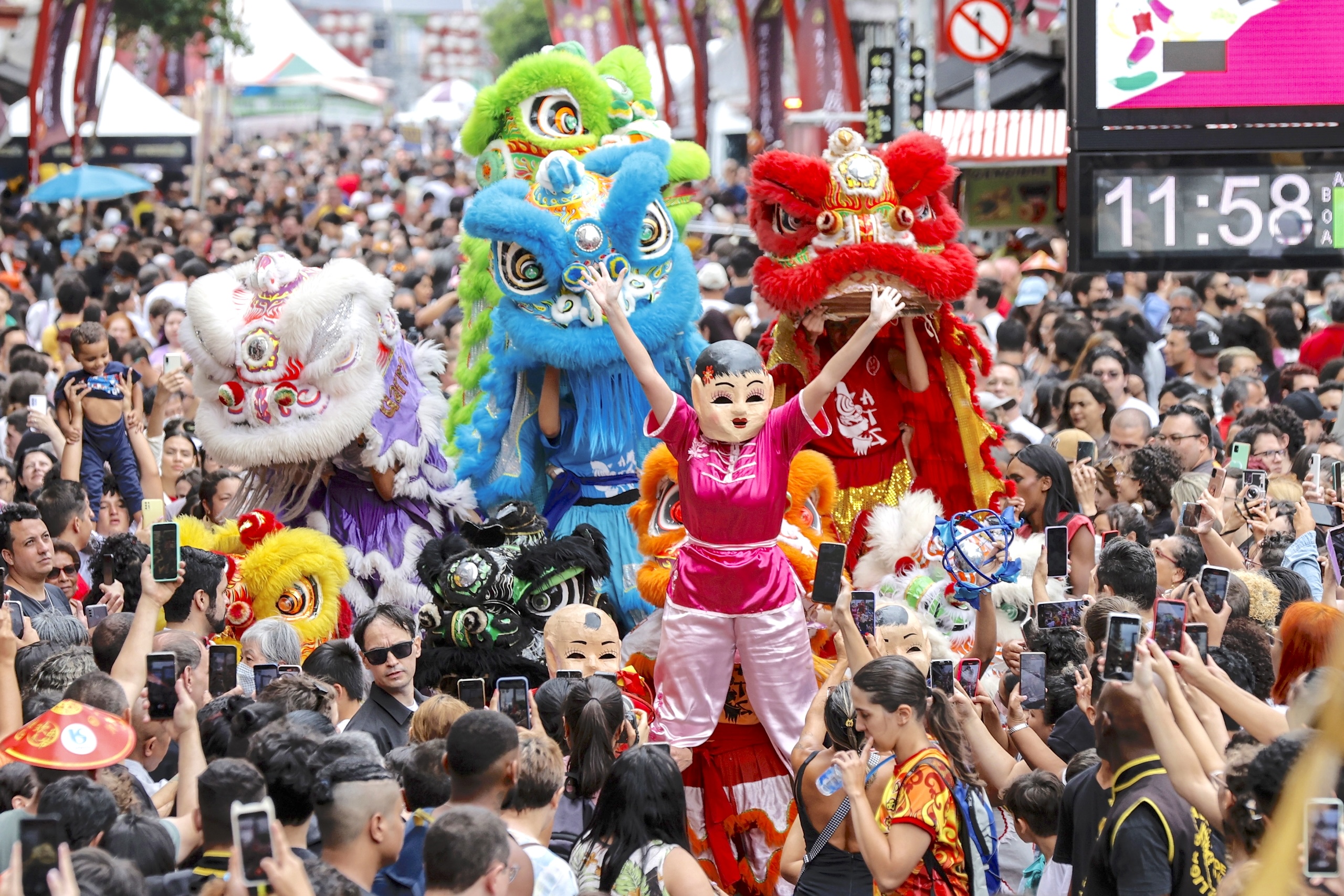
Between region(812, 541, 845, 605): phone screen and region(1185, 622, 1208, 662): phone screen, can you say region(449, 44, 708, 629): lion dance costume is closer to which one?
region(812, 541, 845, 605): phone screen

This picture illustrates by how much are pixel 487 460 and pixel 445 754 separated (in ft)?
9.67

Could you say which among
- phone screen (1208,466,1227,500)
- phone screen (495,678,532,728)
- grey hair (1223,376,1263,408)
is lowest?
grey hair (1223,376,1263,408)

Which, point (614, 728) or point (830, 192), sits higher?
point (830, 192)

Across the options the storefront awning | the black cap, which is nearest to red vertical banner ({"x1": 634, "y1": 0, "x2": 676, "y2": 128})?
the storefront awning

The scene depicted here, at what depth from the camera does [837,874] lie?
3686mm

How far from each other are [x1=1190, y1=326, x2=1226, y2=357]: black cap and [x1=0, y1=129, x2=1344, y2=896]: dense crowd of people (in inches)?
34.6

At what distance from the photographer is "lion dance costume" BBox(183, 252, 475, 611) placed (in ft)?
19.1

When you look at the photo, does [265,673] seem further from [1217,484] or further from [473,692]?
[1217,484]

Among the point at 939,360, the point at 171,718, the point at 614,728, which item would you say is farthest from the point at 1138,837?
the point at 939,360

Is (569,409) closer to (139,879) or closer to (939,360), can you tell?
(939,360)

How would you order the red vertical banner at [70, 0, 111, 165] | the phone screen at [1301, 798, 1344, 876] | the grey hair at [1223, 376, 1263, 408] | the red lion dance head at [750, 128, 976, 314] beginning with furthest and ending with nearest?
the red vertical banner at [70, 0, 111, 165]
the grey hair at [1223, 376, 1263, 408]
the red lion dance head at [750, 128, 976, 314]
the phone screen at [1301, 798, 1344, 876]

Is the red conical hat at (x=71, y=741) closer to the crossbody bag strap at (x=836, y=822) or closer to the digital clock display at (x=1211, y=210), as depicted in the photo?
the crossbody bag strap at (x=836, y=822)

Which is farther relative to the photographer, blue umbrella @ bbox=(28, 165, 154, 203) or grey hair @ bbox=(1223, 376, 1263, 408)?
blue umbrella @ bbox=(28, 165, 154, 203)

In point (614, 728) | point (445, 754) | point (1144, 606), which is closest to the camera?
point (445, 754)
